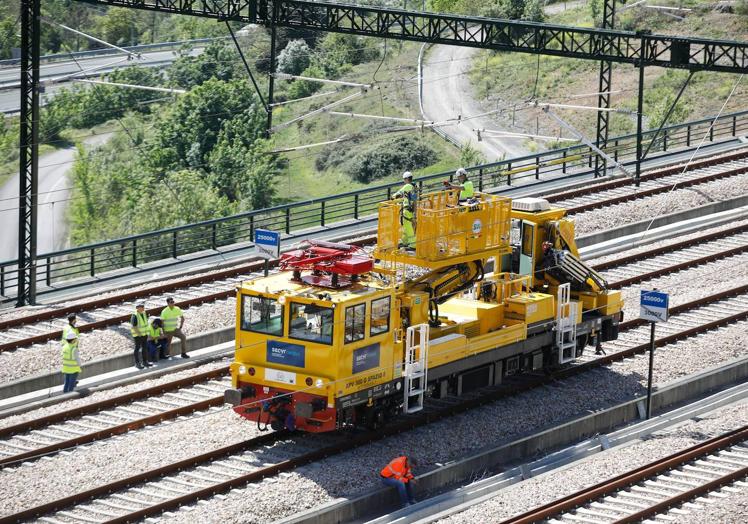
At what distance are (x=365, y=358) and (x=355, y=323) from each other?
0.68m

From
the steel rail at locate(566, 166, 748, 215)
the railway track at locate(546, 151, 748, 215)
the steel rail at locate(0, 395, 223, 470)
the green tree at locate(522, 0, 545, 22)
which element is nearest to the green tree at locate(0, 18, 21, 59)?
the green tree at locate(522, 0, 545, 22)

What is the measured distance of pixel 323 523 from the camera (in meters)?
20.6

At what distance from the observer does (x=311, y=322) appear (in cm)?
2211

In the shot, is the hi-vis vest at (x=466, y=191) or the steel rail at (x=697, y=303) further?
the steel rail at (x=697, y=303)

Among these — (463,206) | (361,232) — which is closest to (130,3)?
(361,232)

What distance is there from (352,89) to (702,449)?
4818cm

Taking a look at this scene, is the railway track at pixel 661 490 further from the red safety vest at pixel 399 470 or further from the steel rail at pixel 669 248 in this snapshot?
the steel rail at pixel 669 248

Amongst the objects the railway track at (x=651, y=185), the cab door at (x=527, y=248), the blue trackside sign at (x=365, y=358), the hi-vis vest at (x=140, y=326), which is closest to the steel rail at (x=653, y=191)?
the railway track at (x=651, y=185)

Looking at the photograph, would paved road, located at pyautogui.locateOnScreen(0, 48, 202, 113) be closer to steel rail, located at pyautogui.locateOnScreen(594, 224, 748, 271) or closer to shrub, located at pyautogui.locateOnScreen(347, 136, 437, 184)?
shrub, located at pyautogui.locateOnScreen(347, 136, 437, 184)

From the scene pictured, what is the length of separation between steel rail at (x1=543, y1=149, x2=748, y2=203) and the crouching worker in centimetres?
1457

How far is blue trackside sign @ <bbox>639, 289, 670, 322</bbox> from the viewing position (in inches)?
986

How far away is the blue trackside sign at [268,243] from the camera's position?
92.5 feet

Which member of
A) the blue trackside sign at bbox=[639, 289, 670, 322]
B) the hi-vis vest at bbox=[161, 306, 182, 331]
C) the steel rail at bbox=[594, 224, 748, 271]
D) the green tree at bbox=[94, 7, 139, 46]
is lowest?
the hi-vis vest at bbox=[161, 306, 182, 331]

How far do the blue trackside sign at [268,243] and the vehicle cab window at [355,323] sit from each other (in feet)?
20.5
